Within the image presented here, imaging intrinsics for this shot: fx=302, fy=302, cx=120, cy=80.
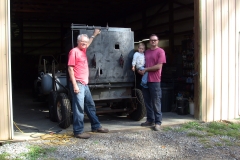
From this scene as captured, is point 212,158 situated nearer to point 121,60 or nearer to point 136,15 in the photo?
point 121,60

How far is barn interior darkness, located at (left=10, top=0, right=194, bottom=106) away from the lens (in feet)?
38.9

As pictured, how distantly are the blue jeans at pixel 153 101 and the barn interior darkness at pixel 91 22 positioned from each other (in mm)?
3664

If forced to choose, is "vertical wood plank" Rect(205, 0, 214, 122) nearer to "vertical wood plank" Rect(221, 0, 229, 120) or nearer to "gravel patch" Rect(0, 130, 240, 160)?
"vertical wood plank" Rect(221, 0, 229, 120)

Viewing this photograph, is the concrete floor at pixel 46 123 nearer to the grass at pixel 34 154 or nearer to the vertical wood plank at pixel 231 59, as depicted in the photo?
the grass at pixel 34 154

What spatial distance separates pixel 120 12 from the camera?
644 inches

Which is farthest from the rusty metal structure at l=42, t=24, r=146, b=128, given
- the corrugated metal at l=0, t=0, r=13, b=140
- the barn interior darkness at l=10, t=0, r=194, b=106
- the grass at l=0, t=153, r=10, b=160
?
the barn interior darkness at l=10, t=0, r=194, b=106

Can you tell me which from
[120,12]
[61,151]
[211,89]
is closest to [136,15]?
[120,12]

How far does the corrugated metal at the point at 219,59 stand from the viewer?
289 inches

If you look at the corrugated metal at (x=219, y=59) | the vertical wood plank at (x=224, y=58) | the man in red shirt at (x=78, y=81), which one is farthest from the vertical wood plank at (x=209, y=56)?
the man in red shirt at (x=78, y=81)

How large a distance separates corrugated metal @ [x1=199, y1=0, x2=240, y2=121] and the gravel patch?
156 cm

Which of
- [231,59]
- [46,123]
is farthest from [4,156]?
[231,59]

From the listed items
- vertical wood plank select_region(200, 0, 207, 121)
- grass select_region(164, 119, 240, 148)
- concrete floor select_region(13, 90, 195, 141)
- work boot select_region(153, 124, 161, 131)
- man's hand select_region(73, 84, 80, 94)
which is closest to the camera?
man's hand select_region(73, 84, 80, 94)

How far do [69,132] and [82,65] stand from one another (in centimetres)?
152

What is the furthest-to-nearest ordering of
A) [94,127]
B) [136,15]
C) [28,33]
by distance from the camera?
[28,33] → [136,15] → [94,127]
